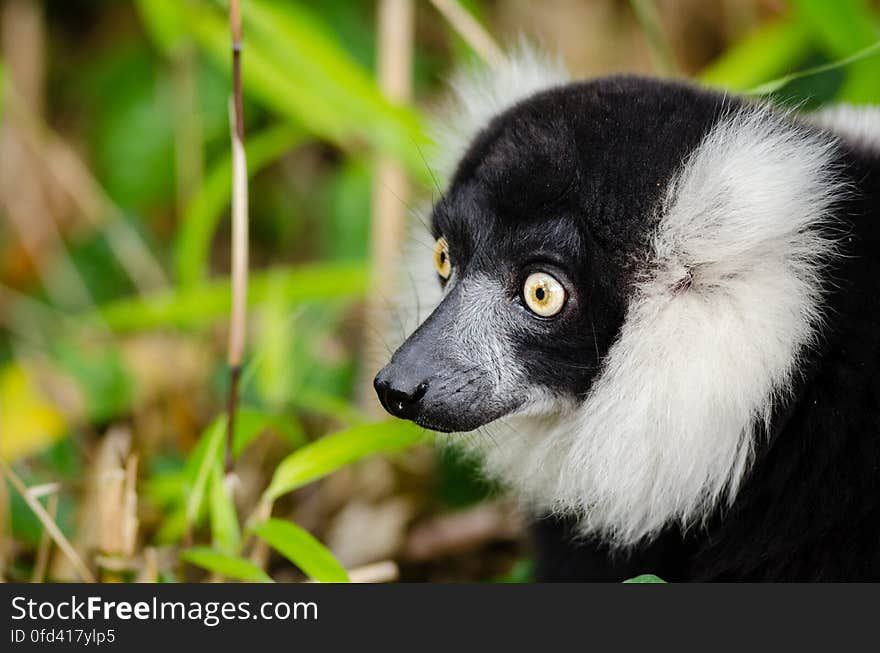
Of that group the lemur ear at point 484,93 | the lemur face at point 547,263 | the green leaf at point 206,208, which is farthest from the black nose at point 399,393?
the green leaf at point 206,208

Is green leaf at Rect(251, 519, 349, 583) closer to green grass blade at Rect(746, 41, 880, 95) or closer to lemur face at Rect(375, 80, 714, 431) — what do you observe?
lemur face at Rect(375, 80, 714, 431)

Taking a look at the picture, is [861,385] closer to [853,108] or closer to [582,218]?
[582,218]

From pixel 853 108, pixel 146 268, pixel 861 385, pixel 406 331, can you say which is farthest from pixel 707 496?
pixel 146 268

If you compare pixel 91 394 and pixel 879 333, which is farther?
pixel 91 394

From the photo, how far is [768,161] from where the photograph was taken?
105 inches

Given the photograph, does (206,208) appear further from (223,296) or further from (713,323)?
(713,323)

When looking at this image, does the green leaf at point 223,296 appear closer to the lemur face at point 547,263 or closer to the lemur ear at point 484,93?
the lemur ear at point 484,93

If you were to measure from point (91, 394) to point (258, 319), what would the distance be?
1.32 metres

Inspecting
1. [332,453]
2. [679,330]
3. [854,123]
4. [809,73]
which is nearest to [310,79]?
[332,453]

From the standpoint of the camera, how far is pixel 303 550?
9.37 ft

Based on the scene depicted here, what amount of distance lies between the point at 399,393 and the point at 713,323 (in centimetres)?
82

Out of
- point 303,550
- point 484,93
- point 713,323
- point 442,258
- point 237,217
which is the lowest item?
point 303,550

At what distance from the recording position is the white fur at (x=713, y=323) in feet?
8.55

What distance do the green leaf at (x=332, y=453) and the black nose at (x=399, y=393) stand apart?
1.50 feet
